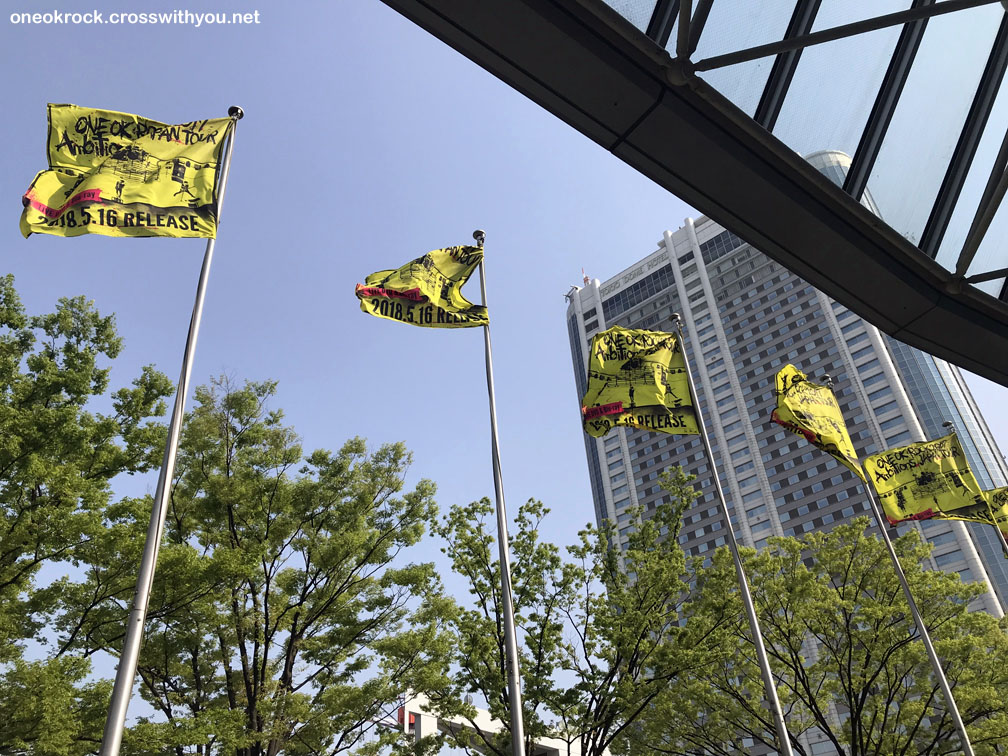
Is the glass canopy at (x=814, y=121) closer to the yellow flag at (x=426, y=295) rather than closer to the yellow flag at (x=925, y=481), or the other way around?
the yellow flag at (x=426, y=295)

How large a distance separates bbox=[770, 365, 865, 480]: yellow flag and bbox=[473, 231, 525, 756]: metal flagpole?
6.66m

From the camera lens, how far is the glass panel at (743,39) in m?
6.84

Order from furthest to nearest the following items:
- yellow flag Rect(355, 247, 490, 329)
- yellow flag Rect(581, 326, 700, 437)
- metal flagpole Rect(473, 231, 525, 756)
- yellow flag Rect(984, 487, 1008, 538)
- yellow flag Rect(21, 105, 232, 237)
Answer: yellow flag Rect(984, 487, 1008, 538) < yellow flag Rect(581, 326, 700, 437) < yellow flag Rect(355, 247, 490, 329) < metal flagpole Rect(473, 231, 525, 756) < yellow flag Rect(21, 105, 232, 237)

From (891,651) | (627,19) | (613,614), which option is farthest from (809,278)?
(891,651)

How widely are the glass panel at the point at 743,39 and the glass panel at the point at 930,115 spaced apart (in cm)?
204

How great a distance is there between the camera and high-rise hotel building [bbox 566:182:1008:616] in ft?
274

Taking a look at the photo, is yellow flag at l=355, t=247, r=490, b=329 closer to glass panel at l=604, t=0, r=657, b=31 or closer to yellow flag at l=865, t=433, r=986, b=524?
glass panel at l=604, t=0, r=657, b=31

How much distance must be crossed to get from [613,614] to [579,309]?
117m

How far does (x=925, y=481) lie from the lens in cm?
1853

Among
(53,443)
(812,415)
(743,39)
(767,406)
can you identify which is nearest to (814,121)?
(743,39)

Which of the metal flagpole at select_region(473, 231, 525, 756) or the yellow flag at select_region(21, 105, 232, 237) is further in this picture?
the metal flagpole at select_region(473, 231, 525, 756)

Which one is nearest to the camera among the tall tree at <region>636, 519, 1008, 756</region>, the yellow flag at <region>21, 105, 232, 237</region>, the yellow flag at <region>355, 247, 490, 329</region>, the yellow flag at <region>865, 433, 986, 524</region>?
the yellow flag at <region>21, 105, 232, 237</region>

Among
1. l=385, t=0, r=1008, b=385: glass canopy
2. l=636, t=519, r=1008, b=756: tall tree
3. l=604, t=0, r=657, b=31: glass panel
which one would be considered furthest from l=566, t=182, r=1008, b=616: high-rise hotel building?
l=604, t=0, r=657, b=31: glass panel

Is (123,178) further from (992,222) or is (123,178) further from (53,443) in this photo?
(992,222)
